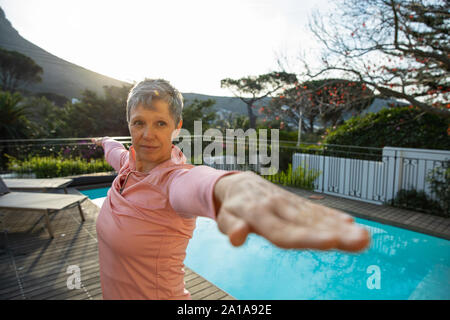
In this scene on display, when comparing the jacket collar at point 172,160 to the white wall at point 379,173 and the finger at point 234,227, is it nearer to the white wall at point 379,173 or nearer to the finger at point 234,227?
the finger at point 234,227

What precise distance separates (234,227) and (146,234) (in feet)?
1.77

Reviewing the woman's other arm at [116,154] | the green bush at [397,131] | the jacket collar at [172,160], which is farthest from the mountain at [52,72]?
the jacket collar at [172,160]

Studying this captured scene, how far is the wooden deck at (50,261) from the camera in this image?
8.24 feet

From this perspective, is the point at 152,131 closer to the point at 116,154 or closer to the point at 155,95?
the point at 155,95

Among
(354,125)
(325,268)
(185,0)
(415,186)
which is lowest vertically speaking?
(325,268)

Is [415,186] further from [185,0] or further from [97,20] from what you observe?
[97,20]

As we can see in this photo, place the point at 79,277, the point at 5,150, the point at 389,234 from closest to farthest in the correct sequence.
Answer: the point at 79,277, the point at 389,234, the point at 5,150

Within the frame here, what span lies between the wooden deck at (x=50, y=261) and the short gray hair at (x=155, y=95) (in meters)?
2.07

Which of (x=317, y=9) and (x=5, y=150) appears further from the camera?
(x=5, y=150)

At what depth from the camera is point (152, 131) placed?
875mm

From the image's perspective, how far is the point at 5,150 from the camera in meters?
8.03

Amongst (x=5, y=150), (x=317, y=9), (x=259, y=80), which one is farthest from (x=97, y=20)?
(x=259, y=80)

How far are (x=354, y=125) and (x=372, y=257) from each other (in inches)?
207

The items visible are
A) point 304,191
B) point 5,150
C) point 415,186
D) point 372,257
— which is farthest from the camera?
point 5,150
